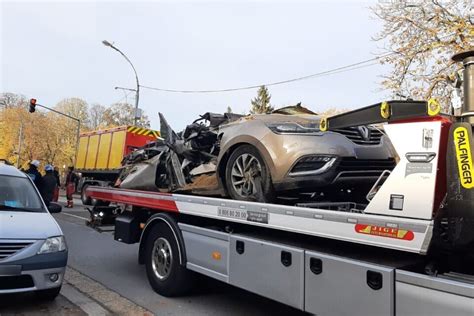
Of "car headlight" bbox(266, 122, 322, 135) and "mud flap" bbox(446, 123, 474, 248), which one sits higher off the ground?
"car headlight" bbox(266, 122, 322, 135)

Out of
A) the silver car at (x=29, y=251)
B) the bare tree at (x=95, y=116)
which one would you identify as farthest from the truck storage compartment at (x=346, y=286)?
the bare tree at (x=95, y=116)

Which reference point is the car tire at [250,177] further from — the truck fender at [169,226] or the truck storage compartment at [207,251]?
the truck fender at [169,226]

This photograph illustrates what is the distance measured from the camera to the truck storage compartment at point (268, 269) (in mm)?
3779

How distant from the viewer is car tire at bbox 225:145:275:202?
4.59 metres

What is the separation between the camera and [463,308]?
2.62 m

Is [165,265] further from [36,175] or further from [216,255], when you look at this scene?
[36,175]

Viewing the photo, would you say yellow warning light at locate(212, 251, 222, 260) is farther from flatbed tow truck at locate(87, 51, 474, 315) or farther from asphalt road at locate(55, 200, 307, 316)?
asphalt road at locate(55, 200, 307, 316)

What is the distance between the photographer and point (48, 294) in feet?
16.7

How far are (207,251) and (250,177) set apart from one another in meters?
0.96

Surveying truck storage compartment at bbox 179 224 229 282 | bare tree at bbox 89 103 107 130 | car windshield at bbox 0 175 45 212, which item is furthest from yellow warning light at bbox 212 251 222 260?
bare tree at bbox 89 103 107 130

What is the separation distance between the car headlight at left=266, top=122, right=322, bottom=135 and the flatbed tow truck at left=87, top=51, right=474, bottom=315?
0.65 m

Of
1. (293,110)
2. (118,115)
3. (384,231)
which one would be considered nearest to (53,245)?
(293,110)

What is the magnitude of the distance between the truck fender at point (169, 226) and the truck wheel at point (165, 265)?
6cm

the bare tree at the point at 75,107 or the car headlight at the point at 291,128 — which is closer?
the car headlight at the point at 291,128
